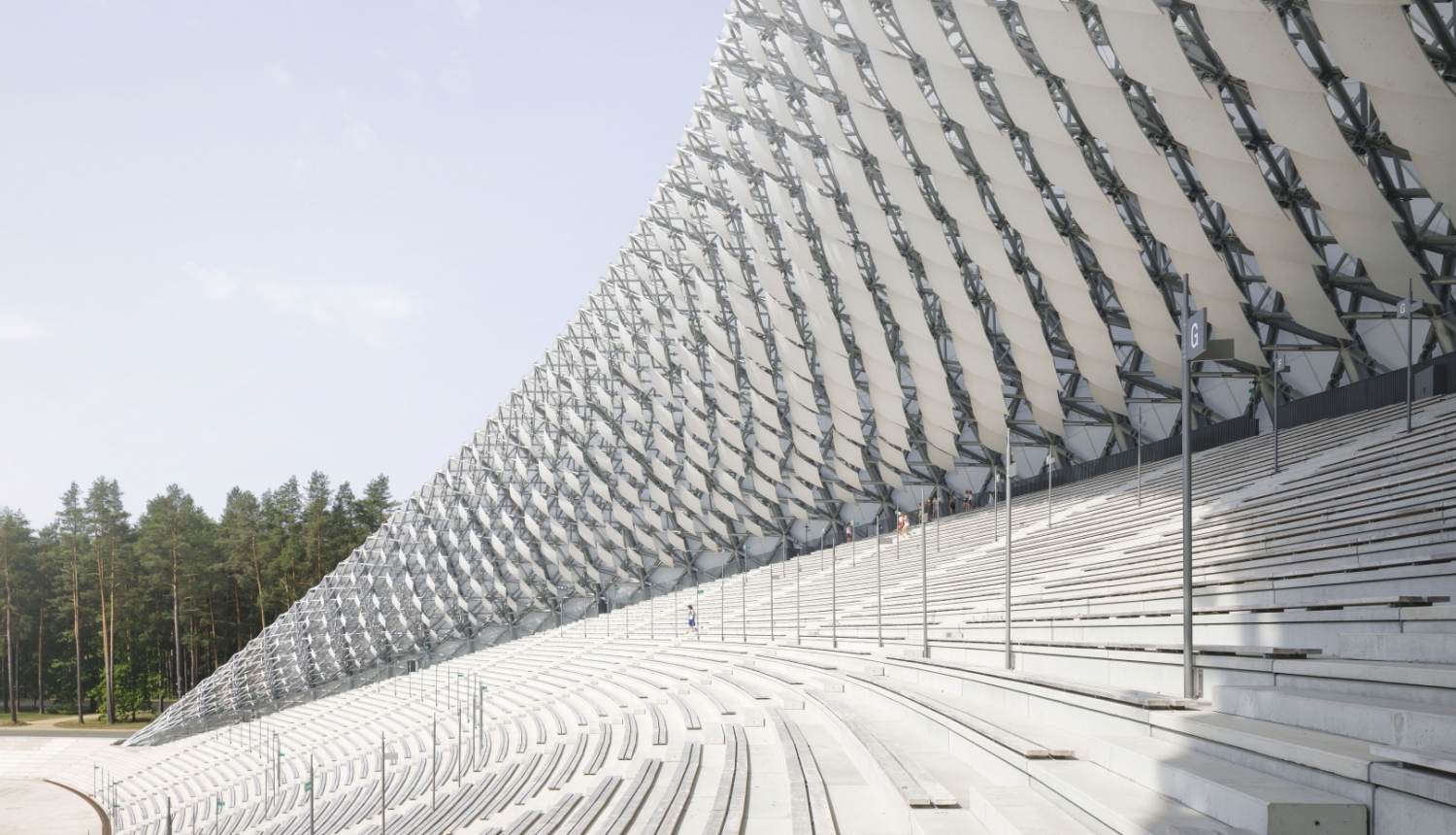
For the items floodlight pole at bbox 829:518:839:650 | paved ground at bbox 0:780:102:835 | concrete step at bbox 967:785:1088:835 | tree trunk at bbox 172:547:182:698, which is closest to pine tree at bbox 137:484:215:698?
tree trunk at bbox 172:547:182:698

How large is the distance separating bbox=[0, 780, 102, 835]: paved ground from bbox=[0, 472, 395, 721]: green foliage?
72.3ft

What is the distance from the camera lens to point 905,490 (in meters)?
46.7

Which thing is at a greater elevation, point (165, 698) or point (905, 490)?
point (905, 490)

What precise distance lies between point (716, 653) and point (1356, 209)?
19751mm

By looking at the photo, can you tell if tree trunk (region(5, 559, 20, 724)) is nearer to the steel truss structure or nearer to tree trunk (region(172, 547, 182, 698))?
tree trunk (region(172, 547, 182, 698))

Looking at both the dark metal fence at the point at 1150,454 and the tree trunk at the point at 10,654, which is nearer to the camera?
the dark metal fence at the point at 1150,454

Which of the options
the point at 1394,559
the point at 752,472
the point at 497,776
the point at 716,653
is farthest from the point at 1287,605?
the point at 752,472

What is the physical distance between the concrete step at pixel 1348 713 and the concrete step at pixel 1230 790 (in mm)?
477

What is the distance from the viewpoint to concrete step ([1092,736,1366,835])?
4383 mm

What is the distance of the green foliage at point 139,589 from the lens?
7850 centimetres

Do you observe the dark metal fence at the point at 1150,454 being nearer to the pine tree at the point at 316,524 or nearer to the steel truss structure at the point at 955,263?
the steel truss structure at the point at 955,263

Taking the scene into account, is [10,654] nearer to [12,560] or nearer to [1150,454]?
[12,560]

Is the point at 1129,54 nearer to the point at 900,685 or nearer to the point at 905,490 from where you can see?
the point at 900,685

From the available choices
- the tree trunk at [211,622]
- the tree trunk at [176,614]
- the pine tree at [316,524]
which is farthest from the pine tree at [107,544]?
the pine tree at [316,524]
